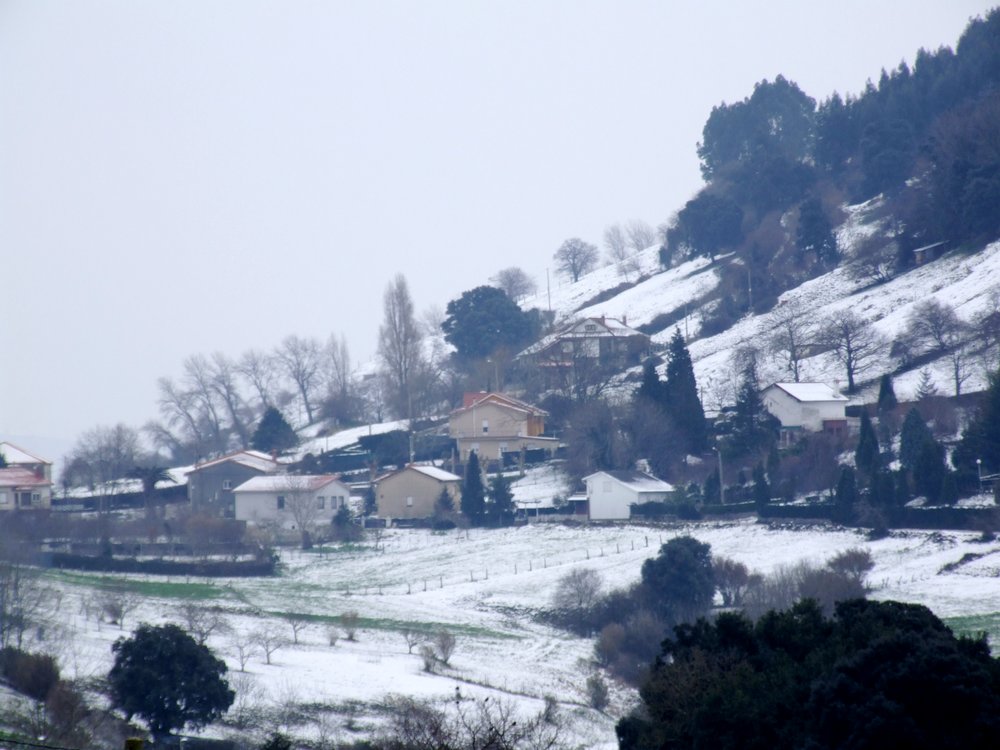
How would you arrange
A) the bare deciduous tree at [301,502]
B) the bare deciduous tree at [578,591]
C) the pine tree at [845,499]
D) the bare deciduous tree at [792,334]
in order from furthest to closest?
the bare deciduous tree at [792,334] < the bare deciduous tree at [301,502] < the pine tree at [845,499] < the bare deciduous tree at [578,591]

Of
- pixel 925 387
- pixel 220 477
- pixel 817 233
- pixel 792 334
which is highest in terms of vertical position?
pixel 817 233

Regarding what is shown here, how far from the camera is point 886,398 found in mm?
51531

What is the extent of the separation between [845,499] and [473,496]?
1535 centimetres

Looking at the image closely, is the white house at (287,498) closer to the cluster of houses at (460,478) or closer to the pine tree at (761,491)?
the cluster of houses at (460,478)

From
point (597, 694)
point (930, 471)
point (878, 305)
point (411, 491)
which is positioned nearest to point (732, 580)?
point (930, 471)

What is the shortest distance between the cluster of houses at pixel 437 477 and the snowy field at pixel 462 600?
3192 millimetres

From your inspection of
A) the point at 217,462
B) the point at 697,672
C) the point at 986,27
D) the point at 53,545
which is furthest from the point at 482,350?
the point at 697,672

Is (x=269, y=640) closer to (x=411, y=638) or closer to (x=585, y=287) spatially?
(x=411, y=638)

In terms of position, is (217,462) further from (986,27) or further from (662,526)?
(986,27)

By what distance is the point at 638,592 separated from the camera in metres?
38.4

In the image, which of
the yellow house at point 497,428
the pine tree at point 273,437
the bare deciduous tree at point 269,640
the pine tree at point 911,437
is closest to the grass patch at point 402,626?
the bare deciduous tree at point 269,640

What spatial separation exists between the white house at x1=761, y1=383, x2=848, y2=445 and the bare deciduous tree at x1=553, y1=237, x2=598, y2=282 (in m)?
60.6

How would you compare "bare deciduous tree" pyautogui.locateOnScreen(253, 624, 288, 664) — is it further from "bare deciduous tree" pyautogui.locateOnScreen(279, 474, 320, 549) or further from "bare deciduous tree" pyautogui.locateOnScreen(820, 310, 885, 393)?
"bare deciduous tree" pyautogui.locateOnScreen(820, 310, 885, 393)

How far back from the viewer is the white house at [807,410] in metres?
54.0
